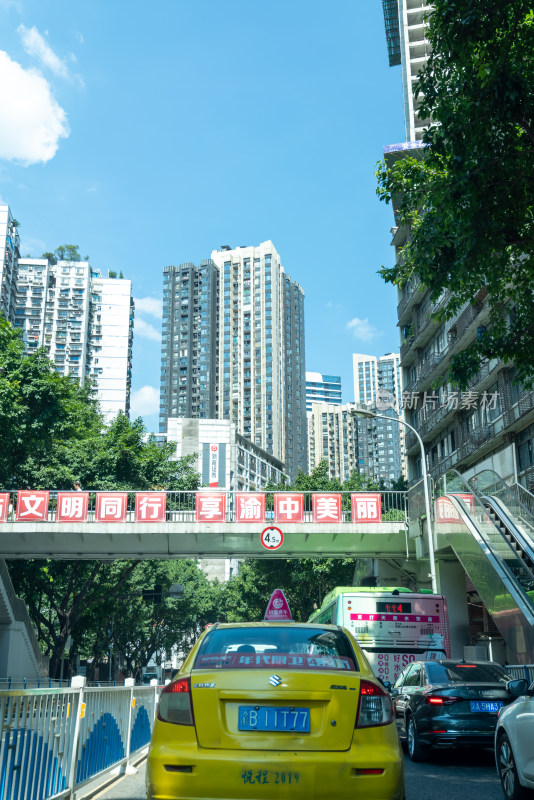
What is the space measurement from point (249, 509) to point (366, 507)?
4.01 metres

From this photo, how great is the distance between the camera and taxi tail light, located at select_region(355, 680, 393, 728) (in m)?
4.71

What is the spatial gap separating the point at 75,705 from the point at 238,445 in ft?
378

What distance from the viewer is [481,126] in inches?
434

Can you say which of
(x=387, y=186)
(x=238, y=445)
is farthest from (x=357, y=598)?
(x=238, y=445)

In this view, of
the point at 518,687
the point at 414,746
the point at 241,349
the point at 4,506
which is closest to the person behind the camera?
the point at 518,687

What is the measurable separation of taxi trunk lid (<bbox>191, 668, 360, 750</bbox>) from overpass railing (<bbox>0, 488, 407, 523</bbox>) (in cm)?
2067

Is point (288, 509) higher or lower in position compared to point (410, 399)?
lower

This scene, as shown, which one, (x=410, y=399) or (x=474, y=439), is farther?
(x=410, y=399)

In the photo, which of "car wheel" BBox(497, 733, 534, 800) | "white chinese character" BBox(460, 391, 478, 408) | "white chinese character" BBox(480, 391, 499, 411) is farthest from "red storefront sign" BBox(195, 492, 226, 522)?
"car wheel" BBox(497, 733, 534, 800)

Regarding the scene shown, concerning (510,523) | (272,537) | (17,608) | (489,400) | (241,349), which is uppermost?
(241,349)

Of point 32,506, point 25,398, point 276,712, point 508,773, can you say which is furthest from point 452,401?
point 276,712

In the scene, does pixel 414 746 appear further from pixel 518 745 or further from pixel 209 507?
pixel 209 507

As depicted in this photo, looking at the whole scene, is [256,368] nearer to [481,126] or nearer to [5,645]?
[5,645]

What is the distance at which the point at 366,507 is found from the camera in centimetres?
2639
